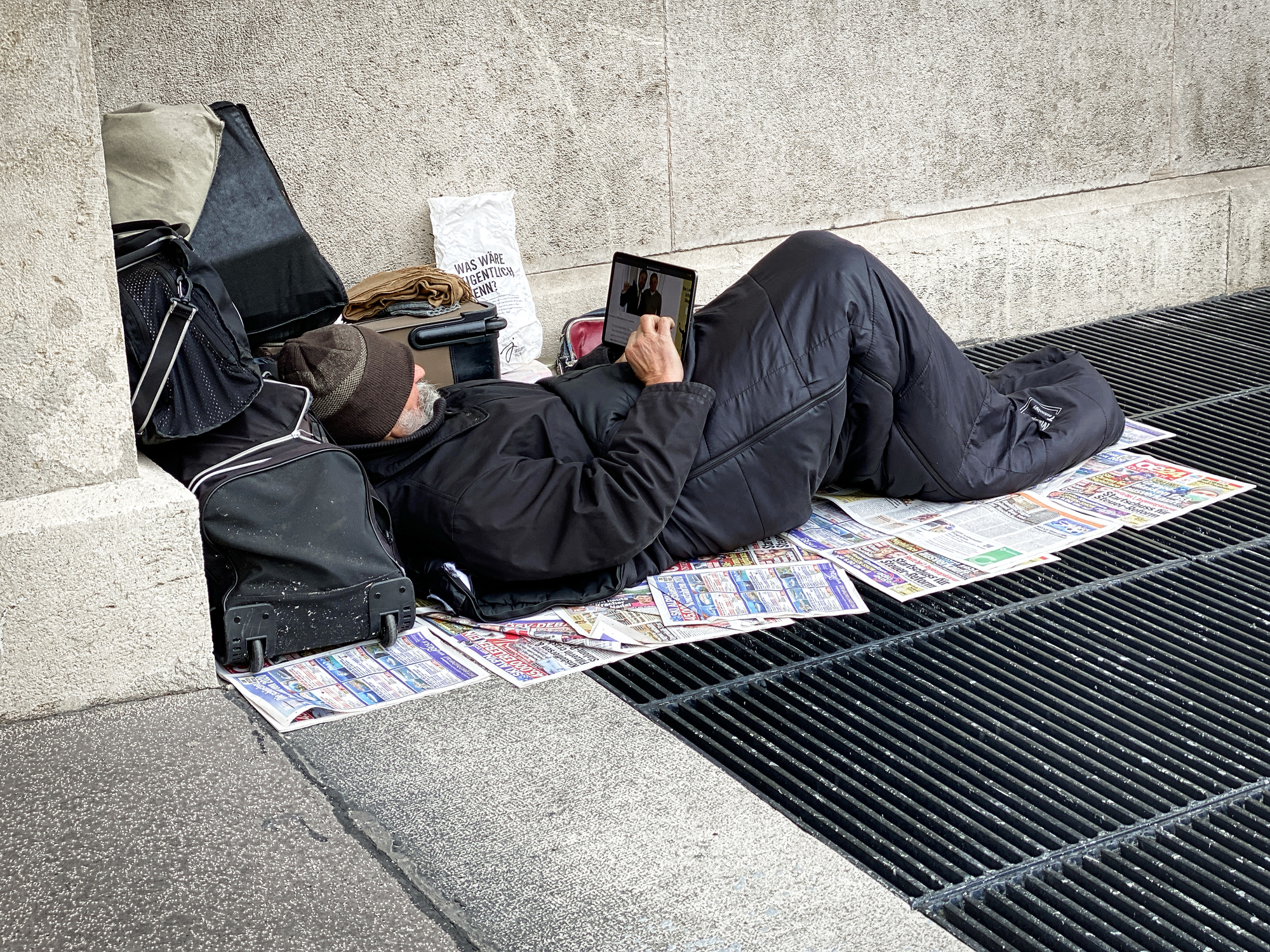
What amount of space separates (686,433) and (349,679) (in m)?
0.92

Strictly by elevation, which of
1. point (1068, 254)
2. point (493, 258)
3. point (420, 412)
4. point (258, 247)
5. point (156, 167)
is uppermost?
point (156, 167)

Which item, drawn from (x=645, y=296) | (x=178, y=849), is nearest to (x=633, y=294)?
(x=645, y=296)

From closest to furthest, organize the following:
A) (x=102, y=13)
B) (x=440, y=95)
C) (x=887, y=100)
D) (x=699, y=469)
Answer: (x=699, y=469)
(x=102, y=13)
(x=440, y=95)
(x=887, y=100)

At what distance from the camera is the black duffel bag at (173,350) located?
260 cm

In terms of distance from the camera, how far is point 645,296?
329 centimetres

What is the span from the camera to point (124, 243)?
8.84 feet

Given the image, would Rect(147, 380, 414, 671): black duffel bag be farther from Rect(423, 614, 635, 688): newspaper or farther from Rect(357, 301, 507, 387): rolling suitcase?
Rect(357, 301, 507, 387): rolling suitcase

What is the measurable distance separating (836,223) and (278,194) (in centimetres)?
251

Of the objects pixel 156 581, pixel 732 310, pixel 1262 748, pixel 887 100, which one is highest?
pixel 887 100

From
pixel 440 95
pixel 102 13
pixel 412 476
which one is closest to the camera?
pixel 412 476

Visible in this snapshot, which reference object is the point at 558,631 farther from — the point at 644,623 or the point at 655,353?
the point at 655,353

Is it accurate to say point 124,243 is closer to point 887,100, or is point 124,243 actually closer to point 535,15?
point 535,15

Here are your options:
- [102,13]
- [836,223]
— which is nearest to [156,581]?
[102,13]

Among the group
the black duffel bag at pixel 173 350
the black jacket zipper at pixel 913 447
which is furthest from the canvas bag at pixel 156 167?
the black jacket zipper at pixel 913 447
